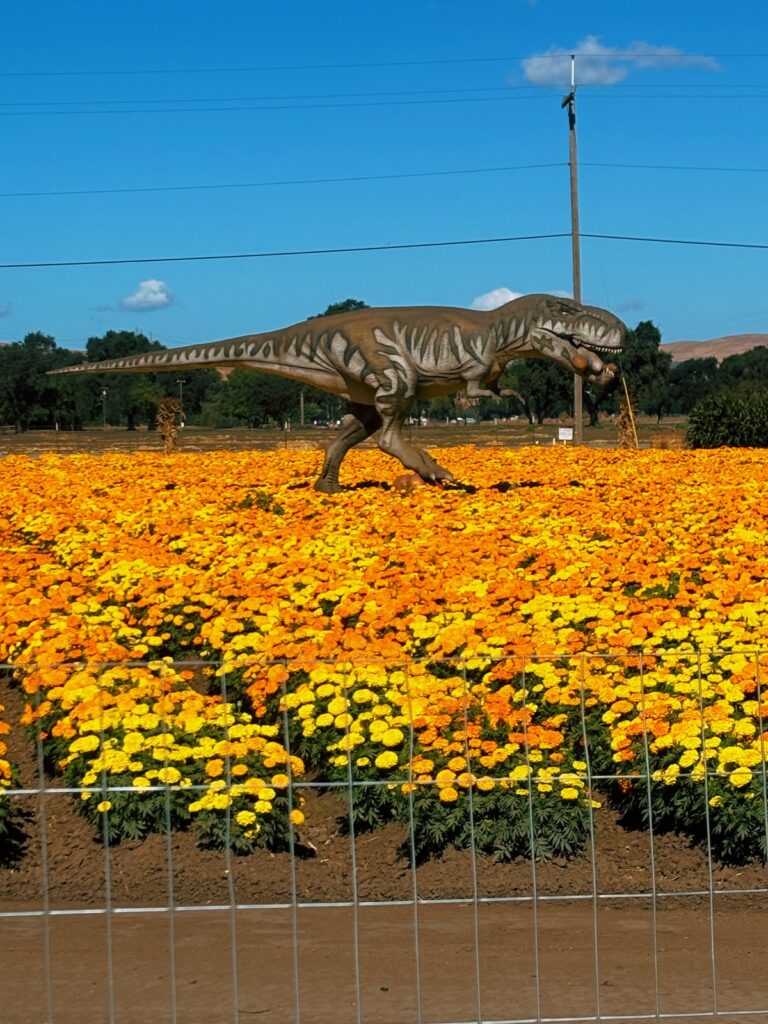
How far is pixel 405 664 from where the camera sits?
5012 millimetres

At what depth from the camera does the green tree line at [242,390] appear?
76438mm

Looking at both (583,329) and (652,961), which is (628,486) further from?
(652,961)

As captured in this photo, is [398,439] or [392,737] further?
[398,439]

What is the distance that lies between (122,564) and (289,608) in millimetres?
1762

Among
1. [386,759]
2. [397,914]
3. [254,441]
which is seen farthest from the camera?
[254,441]

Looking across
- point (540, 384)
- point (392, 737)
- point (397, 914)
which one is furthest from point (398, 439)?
point (540, 384)

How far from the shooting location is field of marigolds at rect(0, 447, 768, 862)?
17.5 ft

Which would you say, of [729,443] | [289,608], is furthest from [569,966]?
[729,443]

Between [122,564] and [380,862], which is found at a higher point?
[122,564]

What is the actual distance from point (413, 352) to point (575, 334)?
1645mm

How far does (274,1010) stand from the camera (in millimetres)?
4113

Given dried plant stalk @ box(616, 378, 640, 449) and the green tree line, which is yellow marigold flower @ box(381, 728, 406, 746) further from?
the green tree line

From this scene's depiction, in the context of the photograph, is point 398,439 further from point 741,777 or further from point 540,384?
point 540,384

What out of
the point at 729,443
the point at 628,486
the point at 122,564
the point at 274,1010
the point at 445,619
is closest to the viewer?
the point at 274,1010
